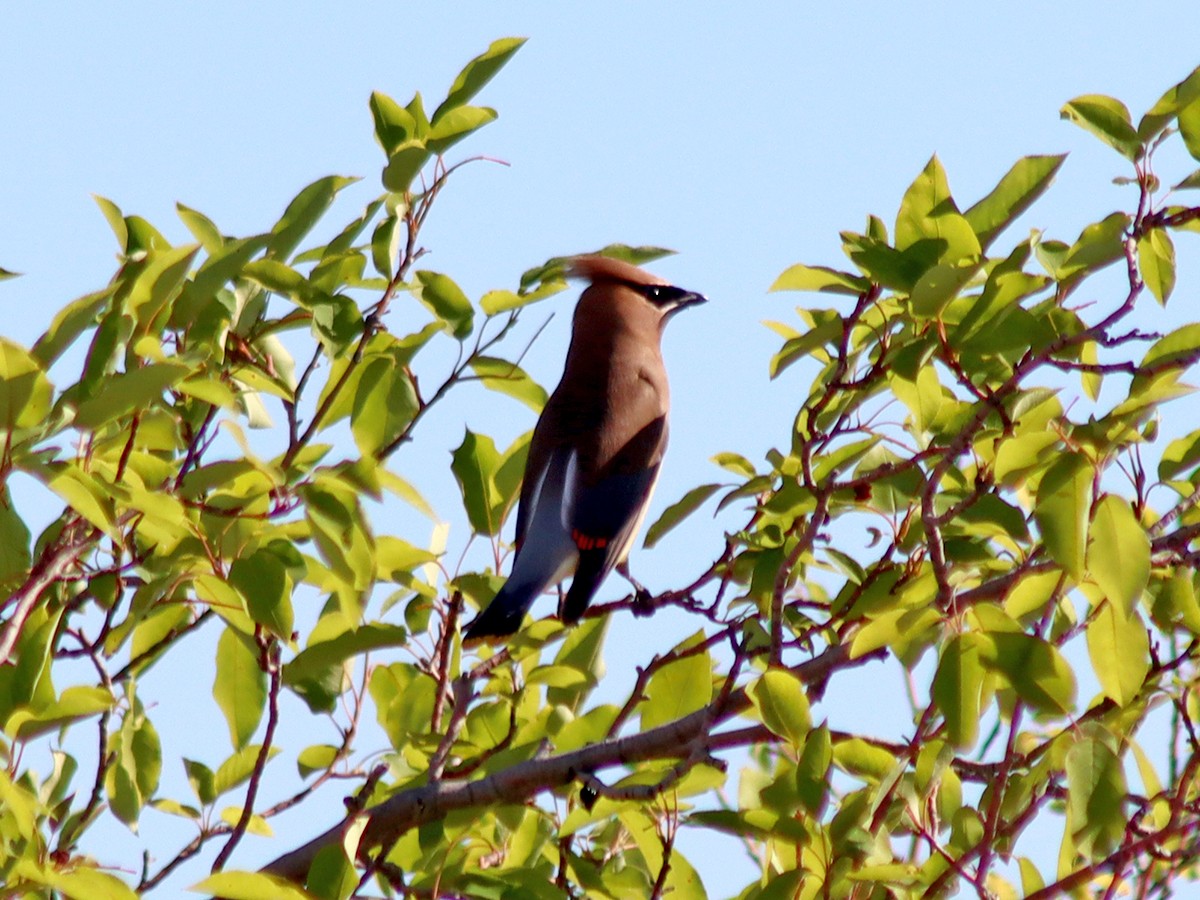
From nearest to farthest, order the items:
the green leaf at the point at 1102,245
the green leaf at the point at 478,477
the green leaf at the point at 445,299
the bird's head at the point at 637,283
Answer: the green leaf at the point at 1102,245 → the green leaf at the point at 445,299 → the green leaf at the point at 478,477 → the bird's head at the point at 637,283

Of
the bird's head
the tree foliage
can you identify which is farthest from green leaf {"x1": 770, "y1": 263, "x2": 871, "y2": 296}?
the bird's head

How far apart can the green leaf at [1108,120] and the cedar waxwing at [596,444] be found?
4.49 ft

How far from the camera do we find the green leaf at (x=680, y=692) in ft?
7.95

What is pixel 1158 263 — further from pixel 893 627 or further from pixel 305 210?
pixel 305 210

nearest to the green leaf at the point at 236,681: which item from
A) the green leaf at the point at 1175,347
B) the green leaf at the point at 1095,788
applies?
the green leaf at the point at 1095,788

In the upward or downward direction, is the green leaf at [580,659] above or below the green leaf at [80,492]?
above

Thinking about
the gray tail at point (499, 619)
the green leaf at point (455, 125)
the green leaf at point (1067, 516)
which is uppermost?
the green leaf at point (455, 125)

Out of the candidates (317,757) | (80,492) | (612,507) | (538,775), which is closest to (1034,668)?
(538,775)

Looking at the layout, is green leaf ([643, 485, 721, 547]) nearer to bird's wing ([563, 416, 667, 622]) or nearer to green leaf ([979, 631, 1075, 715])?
green leaf ([979, 631, 1075, 715])

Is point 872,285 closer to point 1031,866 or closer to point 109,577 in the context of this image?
point 1031,866

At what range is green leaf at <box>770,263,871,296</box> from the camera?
2.12 meters

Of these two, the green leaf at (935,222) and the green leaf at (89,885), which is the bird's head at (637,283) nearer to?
the green leaf at (935,222)

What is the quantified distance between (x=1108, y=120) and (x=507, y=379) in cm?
94

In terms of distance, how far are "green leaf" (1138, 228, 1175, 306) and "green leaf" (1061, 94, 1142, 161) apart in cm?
10
